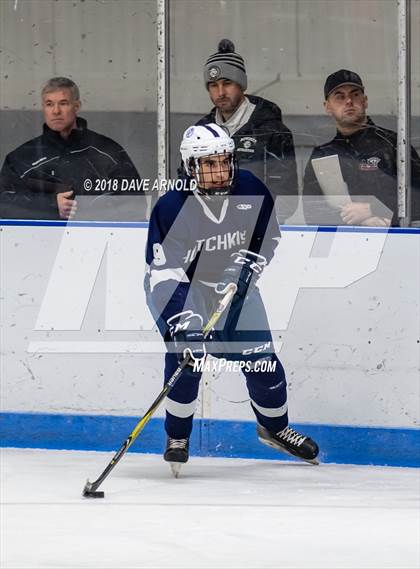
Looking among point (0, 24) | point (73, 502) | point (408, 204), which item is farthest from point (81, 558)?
point (0, 24)

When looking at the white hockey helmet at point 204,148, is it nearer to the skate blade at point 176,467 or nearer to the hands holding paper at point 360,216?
the hands holding paper at point 360,216

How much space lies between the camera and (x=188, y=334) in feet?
15.6

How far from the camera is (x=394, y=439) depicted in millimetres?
5074

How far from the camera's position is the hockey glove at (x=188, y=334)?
477 centimetres

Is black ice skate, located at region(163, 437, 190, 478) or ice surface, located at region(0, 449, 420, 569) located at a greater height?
black ice skate, located at region(163, 437, 190, 478)

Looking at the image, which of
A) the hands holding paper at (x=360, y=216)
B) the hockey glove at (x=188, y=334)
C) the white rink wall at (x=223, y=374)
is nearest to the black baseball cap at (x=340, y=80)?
the hands holding paper at (x=360, y=216)

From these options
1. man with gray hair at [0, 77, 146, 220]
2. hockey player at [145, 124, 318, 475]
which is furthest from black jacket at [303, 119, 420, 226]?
man with gray hair at [0, 77, 146, 220]

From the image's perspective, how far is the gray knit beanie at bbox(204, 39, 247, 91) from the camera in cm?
524

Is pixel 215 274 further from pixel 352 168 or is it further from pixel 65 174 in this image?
pixel 65 174

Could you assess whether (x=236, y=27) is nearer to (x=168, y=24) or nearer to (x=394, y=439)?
(x=168, y=24)

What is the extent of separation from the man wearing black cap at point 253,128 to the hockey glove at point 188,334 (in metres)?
0.61

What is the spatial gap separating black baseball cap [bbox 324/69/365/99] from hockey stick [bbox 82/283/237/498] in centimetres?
81

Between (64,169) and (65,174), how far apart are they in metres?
0.02

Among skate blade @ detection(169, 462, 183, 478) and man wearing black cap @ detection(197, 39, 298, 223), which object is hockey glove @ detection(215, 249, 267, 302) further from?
skate blade @ detection(169, 462, 183, 478)
